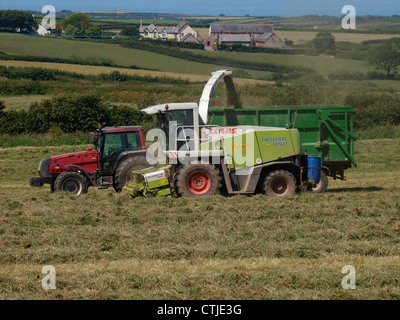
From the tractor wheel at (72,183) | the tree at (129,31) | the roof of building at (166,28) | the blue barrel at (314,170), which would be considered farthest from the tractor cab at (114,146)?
the tree at (129,31)

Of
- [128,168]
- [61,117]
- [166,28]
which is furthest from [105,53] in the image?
[128,168]

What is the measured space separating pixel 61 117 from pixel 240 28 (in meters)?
24.9

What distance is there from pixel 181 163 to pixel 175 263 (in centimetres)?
506

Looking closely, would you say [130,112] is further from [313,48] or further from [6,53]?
[6,53]

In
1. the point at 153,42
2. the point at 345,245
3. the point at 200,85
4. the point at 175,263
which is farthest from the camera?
the point at 153,42

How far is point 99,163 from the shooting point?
14.6 metres

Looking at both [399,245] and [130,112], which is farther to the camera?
[130,112]

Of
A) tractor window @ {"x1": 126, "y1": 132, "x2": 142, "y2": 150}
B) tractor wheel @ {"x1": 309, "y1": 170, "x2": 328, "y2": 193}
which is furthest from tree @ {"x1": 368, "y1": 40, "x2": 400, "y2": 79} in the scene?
tractor window @ {"x1": 126, "y1": 132, "x2": 142, "y2": 150}

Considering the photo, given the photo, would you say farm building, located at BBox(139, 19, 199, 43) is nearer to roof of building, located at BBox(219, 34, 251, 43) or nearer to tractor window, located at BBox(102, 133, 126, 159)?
roof of building, located at BBox(219, 34, 251, 43)

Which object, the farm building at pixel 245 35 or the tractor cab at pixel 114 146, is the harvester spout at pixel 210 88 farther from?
the farm building at pixel 245 35

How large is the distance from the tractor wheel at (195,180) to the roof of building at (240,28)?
27.2 meters

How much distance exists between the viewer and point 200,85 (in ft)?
143

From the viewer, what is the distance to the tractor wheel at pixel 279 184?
13148 millimetres
